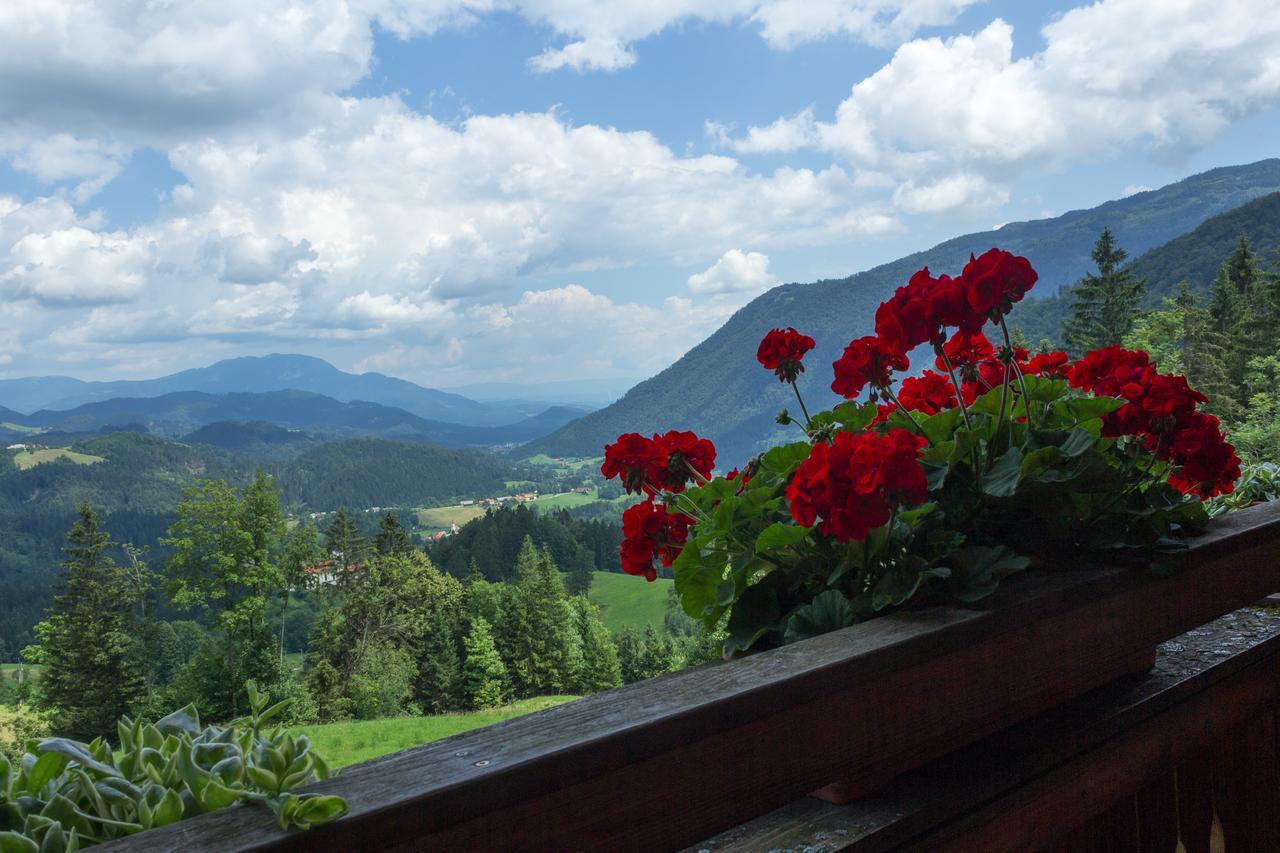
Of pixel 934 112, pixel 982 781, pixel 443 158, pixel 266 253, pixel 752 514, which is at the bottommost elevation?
pixel 982 781

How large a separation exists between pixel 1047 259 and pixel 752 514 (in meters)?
46.1

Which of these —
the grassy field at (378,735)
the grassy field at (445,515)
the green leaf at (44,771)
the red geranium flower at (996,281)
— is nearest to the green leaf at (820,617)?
the red geranium flower at (996,281)

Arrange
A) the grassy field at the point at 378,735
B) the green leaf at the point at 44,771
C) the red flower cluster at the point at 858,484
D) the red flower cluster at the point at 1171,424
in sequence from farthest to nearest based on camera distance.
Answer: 1. the grassy field at the point at 378,735
2. the red flower cluster at the point at 1171,424
3. the red flower cluster at the point at 858,484
4. the green leaf at the point at 44,771

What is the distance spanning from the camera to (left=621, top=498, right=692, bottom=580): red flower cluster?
1.10 meters

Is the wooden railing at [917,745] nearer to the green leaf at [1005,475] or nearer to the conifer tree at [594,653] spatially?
the green leaf at [1005,475]

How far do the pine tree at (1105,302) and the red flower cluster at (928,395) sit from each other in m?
18.2

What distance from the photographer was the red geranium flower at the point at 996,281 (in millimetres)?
936

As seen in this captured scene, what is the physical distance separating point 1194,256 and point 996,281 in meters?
29.7

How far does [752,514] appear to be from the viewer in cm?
93

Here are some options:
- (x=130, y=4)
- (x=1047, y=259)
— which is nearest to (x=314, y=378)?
(x=1047, y=259)

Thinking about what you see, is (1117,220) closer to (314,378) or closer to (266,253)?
(266,253)

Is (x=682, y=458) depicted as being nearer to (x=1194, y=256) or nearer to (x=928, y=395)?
(x=928, y=395)

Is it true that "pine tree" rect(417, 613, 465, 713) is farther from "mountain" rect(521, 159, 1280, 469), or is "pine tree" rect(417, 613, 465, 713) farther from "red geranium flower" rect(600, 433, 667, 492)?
"red geranium flower" rect(600, 433, 667, 492)

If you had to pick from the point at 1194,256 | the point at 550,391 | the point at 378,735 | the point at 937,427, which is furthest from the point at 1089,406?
the point at 550,391
